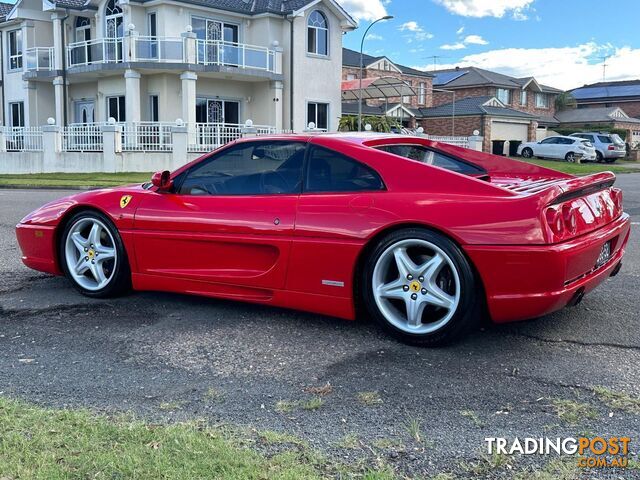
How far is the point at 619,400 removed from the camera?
11.1 feet

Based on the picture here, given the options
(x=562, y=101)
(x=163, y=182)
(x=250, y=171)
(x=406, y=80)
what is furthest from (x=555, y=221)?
(x=562, y=101)

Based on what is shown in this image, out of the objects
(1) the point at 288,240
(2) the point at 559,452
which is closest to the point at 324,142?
(1) the point at 288,240

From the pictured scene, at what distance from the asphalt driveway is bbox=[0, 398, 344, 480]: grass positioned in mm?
191

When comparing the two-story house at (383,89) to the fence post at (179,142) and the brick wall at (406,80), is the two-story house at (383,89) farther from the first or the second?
the fence post at (179,142)

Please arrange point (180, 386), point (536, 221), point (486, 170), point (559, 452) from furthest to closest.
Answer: point (486, 170) < point (536, 221) < point (180, 386) < point (559, 452)

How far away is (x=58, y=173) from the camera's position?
2514cm

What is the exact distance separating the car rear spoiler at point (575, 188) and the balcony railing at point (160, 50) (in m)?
25.8

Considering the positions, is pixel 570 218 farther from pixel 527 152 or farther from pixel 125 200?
pixel 527 152

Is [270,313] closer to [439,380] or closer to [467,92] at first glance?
[439,380]

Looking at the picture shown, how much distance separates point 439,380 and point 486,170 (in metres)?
2.42

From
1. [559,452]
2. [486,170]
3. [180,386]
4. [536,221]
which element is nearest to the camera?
[559,452]

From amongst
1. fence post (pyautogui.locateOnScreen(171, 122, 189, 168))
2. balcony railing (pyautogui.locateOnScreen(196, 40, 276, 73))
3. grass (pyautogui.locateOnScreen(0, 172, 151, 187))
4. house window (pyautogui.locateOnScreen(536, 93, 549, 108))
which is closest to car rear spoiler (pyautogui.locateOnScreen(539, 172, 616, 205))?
grass (pyautogui.locateOnScreen(0, 172, 151, 187))

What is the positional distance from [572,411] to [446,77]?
60.9m

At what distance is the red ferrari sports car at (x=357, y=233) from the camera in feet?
13.1
